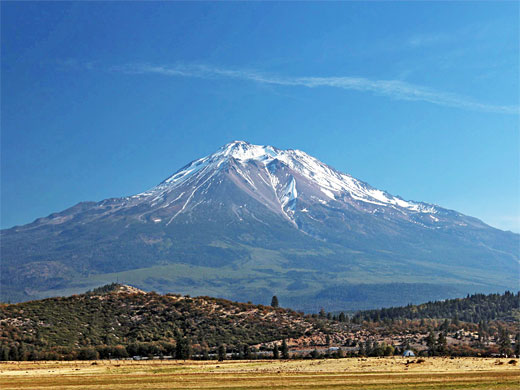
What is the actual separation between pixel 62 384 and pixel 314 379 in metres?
15.6

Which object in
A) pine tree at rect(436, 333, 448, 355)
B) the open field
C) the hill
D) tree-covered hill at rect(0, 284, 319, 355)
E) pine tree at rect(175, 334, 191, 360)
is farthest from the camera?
pine tree at rect(436, 333, 448, 355)

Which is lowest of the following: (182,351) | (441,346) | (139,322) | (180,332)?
(441,346)

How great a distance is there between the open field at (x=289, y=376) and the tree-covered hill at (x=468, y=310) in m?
115

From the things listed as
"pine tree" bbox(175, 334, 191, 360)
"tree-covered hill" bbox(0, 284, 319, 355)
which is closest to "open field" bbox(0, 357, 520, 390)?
"pine tree" bbox(175, 334, 191, 360)

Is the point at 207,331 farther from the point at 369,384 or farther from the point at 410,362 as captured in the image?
the point at 369,384

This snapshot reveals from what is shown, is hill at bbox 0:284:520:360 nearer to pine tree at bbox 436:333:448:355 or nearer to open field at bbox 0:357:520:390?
pine tree at bbox 436:333:448:355

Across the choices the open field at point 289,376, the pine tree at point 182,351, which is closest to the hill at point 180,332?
the pine tree at point 182,351

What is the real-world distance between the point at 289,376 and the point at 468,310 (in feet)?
483

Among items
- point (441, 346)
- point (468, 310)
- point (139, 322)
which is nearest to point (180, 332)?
point (139, 322)

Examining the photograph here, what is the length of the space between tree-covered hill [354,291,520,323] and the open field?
376 ft

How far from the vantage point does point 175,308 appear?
106000mm

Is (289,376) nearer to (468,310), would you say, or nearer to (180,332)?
(180,332)

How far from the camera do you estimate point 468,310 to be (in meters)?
183

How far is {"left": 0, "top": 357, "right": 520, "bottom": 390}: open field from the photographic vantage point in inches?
1588
